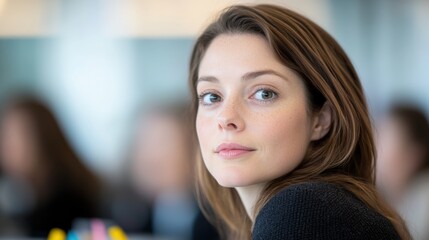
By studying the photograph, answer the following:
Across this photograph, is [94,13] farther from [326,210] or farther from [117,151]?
[326,210]

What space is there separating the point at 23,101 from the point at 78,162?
16.3 inches

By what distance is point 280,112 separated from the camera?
3.73ft

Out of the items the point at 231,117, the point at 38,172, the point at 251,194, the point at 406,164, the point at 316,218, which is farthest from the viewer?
the point at 38,172

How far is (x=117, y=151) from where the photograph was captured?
3.32 meters

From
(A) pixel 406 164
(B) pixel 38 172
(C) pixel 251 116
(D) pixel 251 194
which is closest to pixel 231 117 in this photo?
(C) pixel 251 116

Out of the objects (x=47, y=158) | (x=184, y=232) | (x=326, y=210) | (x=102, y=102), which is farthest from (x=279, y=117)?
(x=102, y=102)

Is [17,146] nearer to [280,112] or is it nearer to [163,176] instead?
[163,176]

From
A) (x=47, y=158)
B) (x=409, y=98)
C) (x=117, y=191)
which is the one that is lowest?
(x=117, y=191)

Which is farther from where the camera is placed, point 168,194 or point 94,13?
point 94,13

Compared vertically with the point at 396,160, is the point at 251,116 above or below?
above

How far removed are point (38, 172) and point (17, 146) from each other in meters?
0.15

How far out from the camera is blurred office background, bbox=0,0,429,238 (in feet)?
10.8

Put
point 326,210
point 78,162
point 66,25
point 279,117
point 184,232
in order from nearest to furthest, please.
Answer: point 326,210, point 279,117, point 184,232, point 78,162, point 66,25

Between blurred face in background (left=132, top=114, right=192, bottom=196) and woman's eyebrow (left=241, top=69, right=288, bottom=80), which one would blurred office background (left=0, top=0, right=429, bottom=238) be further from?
woman's eyebrow (left=241, top=69, right=288, bottom=80)
